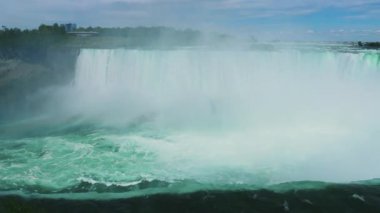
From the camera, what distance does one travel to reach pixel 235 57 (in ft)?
61.7

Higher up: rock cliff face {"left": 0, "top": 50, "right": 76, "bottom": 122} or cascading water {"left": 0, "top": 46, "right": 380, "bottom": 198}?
→ rock cliff face {"left": 0, "top": 50, "right": 76, "bottom": 122}

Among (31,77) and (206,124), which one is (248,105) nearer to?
(206,124)

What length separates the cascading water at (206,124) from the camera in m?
10.6

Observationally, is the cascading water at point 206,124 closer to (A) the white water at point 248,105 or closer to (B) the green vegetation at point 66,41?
(A) the white water at point 248,105

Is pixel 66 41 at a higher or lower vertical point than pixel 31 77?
higher

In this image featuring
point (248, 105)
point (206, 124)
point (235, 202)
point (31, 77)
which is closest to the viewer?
point (235, 202)

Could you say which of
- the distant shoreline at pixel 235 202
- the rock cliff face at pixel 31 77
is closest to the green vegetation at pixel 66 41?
the rock cliff face at pixel 31 77

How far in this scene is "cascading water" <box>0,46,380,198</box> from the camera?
10570 mm

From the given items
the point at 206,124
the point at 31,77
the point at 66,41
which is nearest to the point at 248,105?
the point at 206,124

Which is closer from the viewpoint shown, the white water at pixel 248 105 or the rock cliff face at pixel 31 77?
the white water at pixel 248 105

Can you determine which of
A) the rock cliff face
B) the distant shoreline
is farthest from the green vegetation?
the distant shoreline

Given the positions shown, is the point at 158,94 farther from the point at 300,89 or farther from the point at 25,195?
the point at 25,195

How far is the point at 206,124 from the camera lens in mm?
16422

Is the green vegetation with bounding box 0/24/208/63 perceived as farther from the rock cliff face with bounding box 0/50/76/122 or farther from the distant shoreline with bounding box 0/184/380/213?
the distant shoreline with bounding box 0/184/380/213
